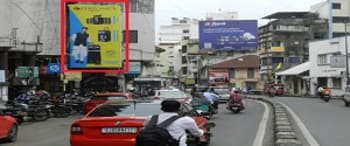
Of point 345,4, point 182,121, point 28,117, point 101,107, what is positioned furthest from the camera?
point 345,4

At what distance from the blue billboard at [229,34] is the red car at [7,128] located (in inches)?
1588

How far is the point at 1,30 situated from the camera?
118ft

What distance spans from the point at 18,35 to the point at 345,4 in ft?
217

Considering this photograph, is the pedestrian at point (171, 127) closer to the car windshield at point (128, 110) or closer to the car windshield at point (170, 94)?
the car windshield at point (128, 110)

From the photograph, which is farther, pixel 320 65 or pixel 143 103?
pixel 320 65

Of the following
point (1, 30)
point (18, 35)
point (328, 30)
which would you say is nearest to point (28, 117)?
point (1, 30)

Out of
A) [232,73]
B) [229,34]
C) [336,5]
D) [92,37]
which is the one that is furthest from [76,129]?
[232,73]

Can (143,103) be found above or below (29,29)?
below

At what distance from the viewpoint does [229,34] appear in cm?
5781

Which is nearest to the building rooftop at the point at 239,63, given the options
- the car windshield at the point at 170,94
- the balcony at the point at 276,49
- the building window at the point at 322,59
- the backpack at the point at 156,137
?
the balcony at the point at 276,49

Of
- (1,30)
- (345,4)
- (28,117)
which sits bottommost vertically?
(28,117)

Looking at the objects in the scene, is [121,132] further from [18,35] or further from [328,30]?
[328,30]

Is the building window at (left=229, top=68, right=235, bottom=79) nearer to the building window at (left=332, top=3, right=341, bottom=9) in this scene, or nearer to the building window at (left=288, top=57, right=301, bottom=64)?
the building window at (left=288, top=57, right=301, bottom=64)

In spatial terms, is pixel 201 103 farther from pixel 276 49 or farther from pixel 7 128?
pixel 276 49
